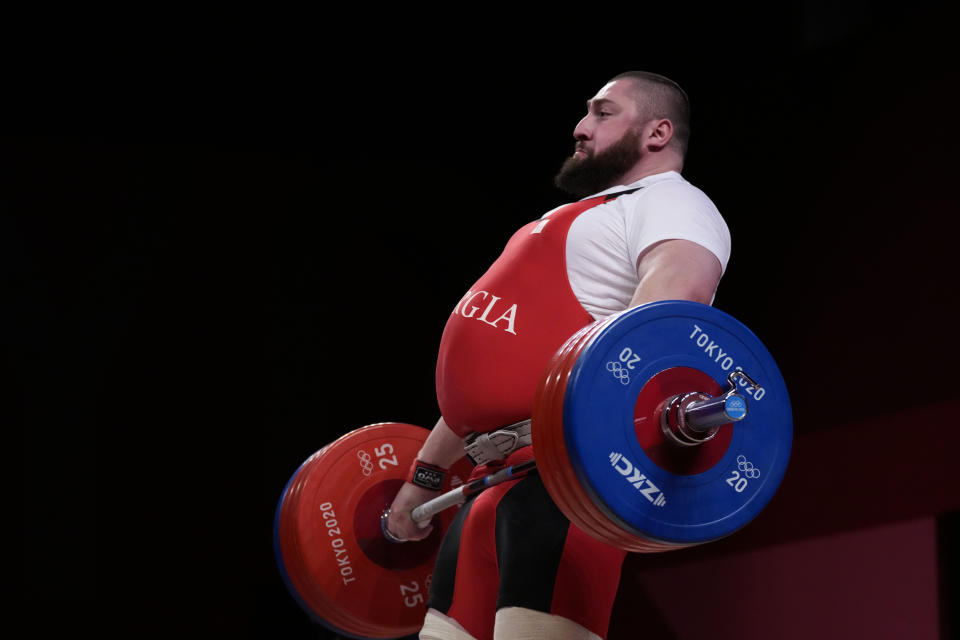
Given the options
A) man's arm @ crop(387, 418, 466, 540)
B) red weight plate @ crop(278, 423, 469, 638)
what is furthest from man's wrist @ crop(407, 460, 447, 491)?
red weight plate @ crop(278, 423, 469, 638)

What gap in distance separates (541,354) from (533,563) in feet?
1.02

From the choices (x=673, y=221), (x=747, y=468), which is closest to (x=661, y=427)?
(x=747, y=468)

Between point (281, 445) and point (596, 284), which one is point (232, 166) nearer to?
point (281, 445)

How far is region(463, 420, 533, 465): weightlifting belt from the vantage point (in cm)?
147

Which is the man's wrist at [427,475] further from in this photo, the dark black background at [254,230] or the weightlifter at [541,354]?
the dark black background at [254,230]

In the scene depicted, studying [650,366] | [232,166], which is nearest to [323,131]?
[232,166]

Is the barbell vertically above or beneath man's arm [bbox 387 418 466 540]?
above

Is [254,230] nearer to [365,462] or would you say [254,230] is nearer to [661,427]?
[365,462]

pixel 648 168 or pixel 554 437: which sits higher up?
pixel 648 168

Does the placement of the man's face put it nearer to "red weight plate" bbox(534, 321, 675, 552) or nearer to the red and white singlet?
the red and white singlet

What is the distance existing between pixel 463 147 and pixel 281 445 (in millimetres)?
1398

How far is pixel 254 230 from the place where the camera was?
12.2 ft

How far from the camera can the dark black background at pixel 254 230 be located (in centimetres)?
322

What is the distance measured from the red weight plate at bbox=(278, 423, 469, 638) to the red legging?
1.51 feet
